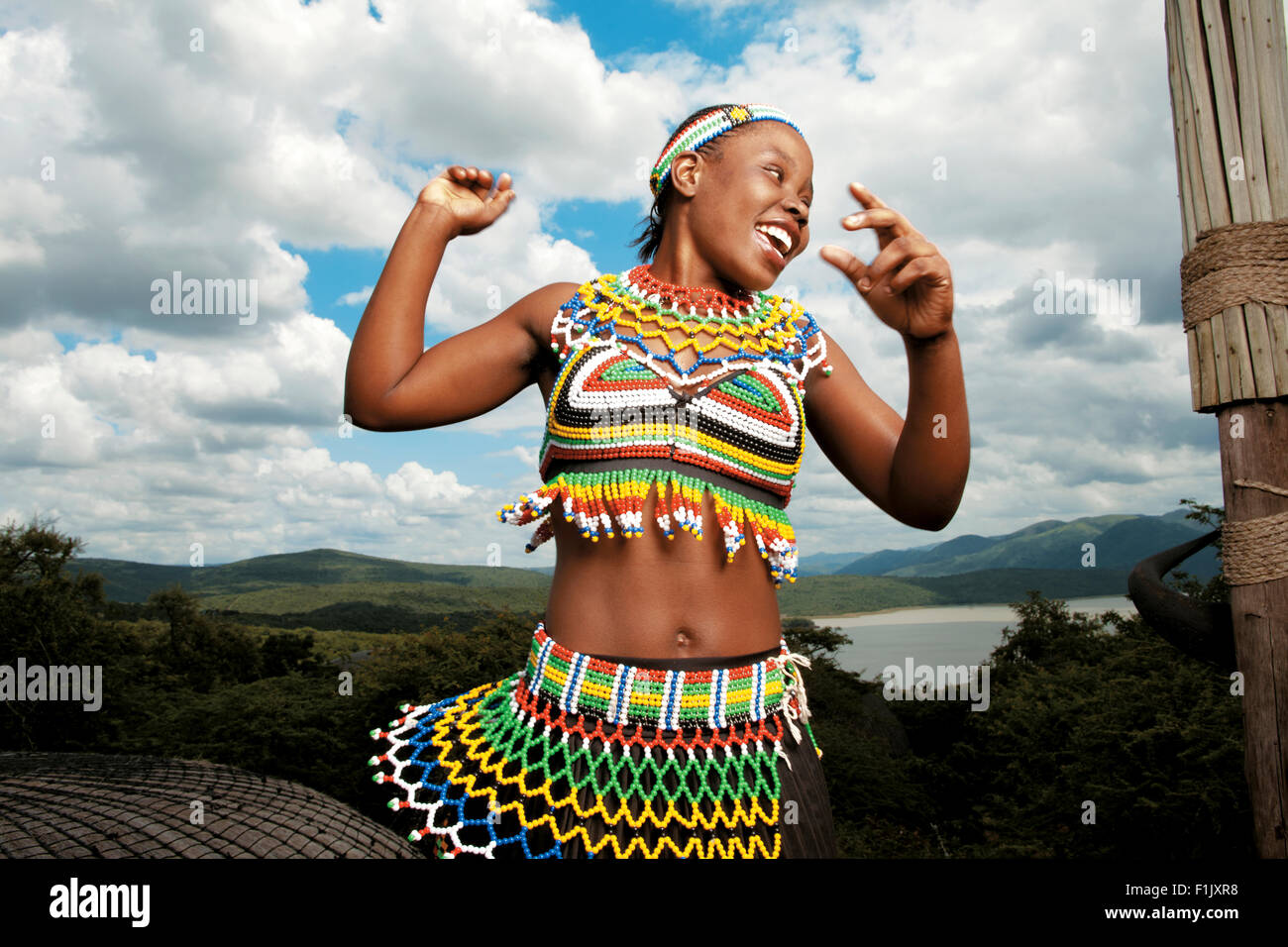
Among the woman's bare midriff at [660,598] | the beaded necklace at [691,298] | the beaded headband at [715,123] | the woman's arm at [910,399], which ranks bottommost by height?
the woman's bare midriff at [660,598]

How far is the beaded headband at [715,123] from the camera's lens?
281 centimetres

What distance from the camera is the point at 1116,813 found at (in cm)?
814

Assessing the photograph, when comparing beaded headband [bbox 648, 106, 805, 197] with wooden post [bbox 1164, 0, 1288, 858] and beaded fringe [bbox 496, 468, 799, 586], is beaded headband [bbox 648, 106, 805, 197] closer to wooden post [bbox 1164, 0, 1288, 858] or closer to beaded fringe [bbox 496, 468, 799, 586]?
beaded fringe [bbox 496, 468, 799, 586]

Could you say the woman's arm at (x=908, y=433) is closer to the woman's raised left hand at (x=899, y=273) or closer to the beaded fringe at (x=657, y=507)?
the woman's raised left hand at (x=899, y=273)

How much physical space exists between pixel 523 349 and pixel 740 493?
861mm

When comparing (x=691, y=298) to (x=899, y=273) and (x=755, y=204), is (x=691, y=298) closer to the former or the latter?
(x=755, y=204)

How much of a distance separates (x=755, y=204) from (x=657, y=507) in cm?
102

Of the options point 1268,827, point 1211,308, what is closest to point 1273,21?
point 1211,308

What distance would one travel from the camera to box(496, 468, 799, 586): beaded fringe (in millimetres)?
2336

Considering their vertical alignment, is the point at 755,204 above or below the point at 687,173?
below

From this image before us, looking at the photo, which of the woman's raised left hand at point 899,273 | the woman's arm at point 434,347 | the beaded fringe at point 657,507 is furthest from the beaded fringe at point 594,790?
the woman's raised left hand at point 899,273

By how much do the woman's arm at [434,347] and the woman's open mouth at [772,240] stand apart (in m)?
0.61

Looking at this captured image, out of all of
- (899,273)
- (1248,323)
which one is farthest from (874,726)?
(899,273)

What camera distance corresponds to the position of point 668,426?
2.43 m
